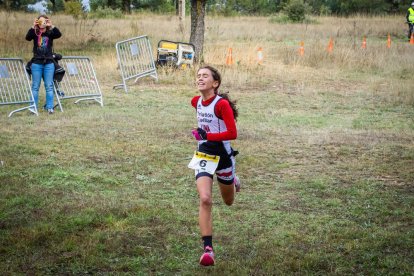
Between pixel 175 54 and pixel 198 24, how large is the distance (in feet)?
6.17

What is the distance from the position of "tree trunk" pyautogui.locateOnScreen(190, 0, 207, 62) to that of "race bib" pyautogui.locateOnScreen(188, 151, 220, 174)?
48.6 ft

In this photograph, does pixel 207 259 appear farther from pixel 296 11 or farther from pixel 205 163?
pixel 296 11

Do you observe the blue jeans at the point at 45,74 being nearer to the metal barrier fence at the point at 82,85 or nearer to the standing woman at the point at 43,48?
the standing woman at the point at 43,48

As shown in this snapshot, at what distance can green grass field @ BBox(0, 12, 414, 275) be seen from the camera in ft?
18.5

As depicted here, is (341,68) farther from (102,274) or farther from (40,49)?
(102,274)

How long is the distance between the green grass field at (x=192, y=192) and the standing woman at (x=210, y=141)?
623 mm

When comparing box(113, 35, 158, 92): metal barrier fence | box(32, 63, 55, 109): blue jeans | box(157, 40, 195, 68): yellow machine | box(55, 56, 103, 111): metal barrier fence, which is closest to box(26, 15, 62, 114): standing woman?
box(32, 63, 55, 109): blue jeans

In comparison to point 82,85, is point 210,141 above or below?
above

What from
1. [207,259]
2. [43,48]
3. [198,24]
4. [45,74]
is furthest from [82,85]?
[207,259]

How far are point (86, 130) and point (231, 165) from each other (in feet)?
20.3

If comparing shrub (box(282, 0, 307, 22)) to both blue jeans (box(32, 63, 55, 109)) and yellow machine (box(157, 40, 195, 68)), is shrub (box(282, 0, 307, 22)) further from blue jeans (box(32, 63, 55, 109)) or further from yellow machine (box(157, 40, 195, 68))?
blue jeans (box(32, 63, 55, 109))

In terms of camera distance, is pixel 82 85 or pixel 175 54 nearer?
pixel 82 85

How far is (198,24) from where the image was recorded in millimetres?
20609

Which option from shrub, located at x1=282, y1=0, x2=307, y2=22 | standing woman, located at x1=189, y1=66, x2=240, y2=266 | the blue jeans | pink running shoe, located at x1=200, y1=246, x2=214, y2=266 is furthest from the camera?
shrub, located at x1=282, y1=0, x2=307, y2=22
